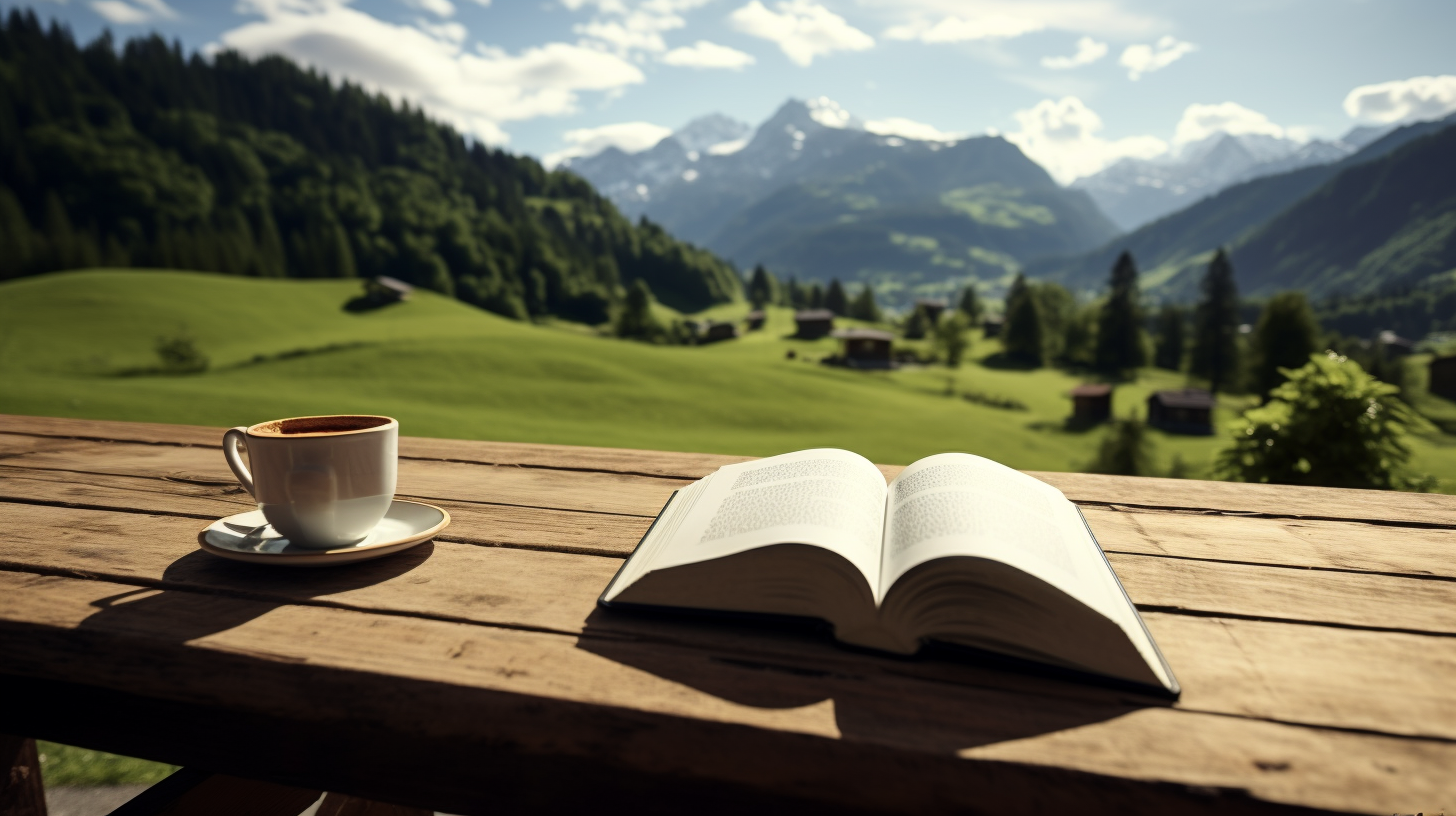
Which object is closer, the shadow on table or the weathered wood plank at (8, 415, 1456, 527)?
the shadow on table

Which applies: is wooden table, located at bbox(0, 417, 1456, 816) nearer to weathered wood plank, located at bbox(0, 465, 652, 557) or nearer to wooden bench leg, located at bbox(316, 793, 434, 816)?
weathered wood plank, located at bbox(0, 465, 652, 557)

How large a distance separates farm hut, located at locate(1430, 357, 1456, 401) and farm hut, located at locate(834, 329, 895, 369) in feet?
134

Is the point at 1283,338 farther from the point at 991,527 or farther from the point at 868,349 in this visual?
the point at 991,527

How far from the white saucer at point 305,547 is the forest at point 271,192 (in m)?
90.2

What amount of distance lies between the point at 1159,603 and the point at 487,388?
3258cm

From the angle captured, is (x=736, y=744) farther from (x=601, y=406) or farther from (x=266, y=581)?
(x=601, y=406)

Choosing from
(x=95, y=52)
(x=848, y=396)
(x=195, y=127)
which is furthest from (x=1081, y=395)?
(x=95, y=52)

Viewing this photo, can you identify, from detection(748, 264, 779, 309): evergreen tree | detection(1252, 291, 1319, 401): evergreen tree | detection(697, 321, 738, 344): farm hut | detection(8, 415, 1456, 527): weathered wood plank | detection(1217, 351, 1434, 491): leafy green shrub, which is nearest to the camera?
detection(8, 415, 1456, 527): weathered wood plank

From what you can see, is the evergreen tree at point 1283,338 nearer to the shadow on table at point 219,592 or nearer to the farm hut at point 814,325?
the farm hut at point 814,325

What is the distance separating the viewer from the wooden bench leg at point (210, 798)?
5.72ft

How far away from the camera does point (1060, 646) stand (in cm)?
114

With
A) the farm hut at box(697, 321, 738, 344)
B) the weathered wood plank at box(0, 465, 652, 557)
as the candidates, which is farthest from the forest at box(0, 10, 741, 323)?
the weathered wood plank at box(0, 465, 652, 557)

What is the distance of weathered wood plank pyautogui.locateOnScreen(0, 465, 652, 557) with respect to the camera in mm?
1799

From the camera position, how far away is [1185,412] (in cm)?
4722
